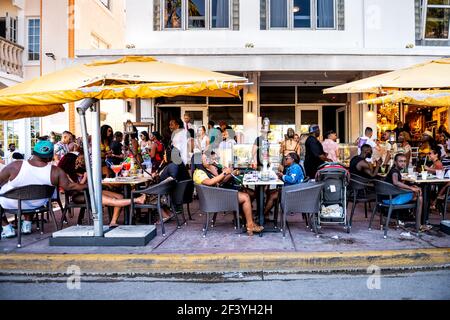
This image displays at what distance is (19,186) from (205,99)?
8.31m

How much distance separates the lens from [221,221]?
7.99 meters

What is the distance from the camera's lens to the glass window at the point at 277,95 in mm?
14258

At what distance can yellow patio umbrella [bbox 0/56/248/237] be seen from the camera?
5.56 metres

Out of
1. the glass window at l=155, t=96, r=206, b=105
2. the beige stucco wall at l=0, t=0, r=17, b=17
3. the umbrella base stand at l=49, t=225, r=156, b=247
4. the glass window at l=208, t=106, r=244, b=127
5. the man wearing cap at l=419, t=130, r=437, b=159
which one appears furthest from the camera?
the beige stucco wall at l=0, t=0, r=17, b=17

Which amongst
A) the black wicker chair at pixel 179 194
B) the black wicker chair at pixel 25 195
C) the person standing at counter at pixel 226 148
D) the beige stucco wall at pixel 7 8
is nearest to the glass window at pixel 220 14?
the person standing at counter at pixel 226 148

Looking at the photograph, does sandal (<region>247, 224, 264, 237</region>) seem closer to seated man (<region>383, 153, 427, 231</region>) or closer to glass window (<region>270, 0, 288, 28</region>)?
seated man (<region>383, 153, 427, 231</region>)

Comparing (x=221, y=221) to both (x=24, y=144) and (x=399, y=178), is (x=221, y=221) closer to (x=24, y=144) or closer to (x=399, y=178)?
(x=399, y=178)

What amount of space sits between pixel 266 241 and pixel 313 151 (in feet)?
11.4

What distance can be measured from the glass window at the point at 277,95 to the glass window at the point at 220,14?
8.36 feet

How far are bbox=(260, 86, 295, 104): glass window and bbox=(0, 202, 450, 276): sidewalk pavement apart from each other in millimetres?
8523

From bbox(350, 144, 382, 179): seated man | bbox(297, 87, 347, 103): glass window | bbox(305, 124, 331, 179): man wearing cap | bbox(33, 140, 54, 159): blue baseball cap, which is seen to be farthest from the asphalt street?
bbox(297, 87, 347, 103): glass window

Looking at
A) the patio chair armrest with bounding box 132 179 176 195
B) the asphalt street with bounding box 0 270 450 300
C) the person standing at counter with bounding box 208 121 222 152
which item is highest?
the person standing at counter with bounding box 208 121 222 152

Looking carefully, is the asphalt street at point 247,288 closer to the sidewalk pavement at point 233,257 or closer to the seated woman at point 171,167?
the sidewalk pavement at point 233,257
